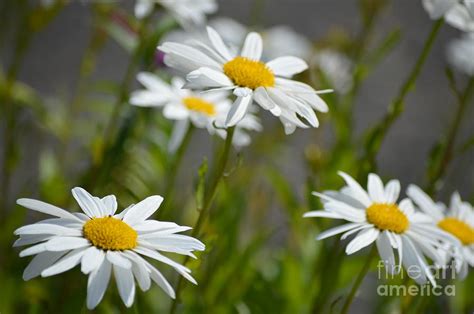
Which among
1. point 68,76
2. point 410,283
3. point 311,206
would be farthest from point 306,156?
point 68,76

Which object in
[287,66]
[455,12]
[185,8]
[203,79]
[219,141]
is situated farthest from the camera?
[219,141]

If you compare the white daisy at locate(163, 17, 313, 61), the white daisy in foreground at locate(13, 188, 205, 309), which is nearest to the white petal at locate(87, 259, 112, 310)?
the white daisy in foreground at locate(13, 188, 205, 309)

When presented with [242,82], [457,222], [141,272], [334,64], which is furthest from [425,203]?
[334,64]

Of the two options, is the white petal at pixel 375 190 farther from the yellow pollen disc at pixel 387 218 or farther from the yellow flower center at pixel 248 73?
the yellow flower center at pixel 248 73

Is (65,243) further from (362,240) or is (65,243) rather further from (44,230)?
(362,240)

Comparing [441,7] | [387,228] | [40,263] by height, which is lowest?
[40,263]

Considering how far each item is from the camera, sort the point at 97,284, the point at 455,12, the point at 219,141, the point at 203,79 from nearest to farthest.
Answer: the point at 97,284
the point at 203,79
the point at 455,12
the point at 219,141

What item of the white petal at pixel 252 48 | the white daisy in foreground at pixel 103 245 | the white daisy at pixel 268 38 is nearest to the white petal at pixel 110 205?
the white daisy in foreground at pixel 103 245

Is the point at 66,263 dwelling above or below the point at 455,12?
below
